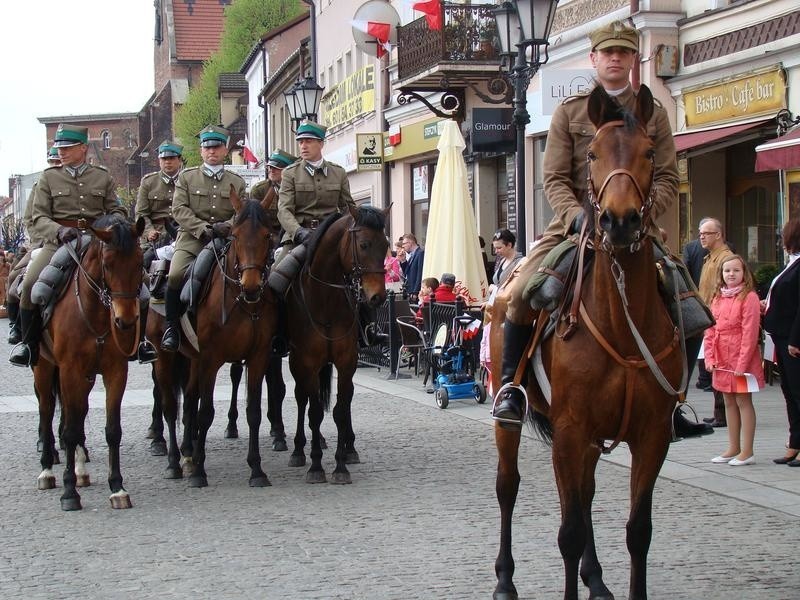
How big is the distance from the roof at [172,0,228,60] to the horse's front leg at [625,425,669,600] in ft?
335

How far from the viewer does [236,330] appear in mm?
10734

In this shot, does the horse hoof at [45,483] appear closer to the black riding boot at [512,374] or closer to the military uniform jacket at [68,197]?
the military uniform jacket at [68,197]

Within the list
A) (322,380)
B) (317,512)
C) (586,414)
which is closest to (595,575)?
(586,414)

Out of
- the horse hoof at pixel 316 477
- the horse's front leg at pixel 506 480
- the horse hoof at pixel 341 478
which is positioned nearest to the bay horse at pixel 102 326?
the horse hoof at pixel 316 477

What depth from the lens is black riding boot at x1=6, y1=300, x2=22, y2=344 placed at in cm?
1060

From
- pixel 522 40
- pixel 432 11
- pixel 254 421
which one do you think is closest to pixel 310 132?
pixel 254 421

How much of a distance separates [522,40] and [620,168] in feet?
33.2

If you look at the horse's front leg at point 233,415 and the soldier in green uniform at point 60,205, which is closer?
the soldier in green uniform at point 60,205

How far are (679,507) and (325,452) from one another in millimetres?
4227

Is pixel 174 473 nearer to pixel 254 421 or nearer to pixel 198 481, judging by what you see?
pixel 198 481

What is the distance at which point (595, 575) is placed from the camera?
257 inches

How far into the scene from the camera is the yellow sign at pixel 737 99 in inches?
703

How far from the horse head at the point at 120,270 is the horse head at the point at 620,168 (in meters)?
4.75

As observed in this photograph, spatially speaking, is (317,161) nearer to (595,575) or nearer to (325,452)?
(325,452)
